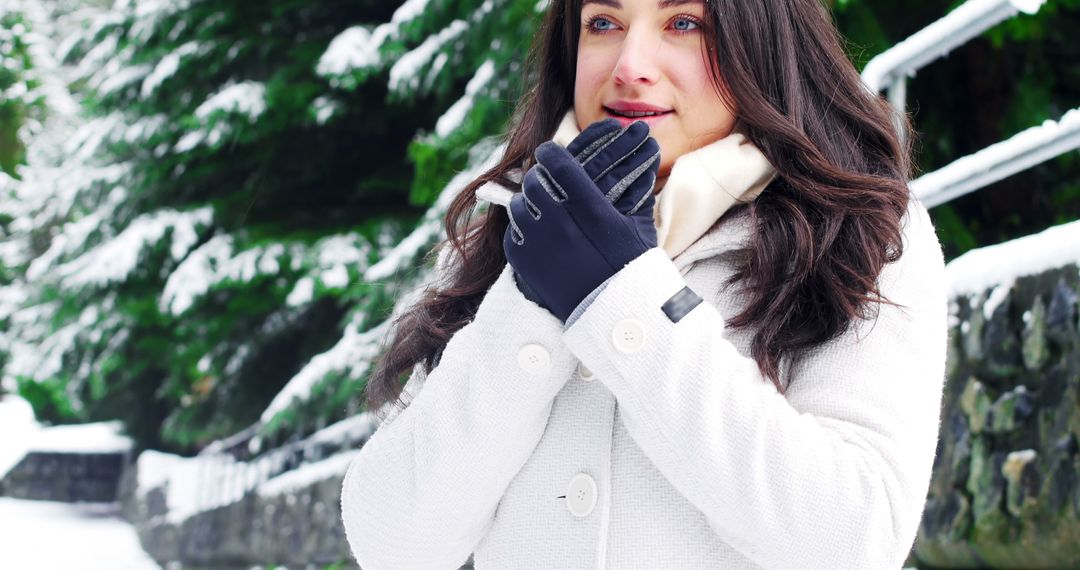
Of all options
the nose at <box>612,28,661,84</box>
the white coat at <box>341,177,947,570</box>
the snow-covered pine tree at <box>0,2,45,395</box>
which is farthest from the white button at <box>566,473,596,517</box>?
the snow-covered pine tree at <box>0,2,45,395</box>

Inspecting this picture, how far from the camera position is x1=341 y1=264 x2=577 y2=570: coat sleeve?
141 centimetres

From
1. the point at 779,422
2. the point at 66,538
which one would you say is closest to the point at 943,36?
the point at 779,422

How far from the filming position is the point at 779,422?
1264 mm

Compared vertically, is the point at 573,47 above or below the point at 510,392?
above

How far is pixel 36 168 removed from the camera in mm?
17328

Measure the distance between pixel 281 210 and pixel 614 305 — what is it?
771cm

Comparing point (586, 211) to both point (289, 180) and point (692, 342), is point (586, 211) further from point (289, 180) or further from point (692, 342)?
point (289, 180)

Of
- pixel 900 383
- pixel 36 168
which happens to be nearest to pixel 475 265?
A: pixel 900 383

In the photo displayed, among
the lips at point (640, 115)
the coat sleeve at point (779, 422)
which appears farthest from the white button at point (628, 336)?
the lips at point (640, 115)

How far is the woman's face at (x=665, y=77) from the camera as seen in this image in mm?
1527

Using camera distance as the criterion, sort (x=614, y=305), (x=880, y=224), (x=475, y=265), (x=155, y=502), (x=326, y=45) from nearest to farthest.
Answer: (x=614, y=305)
(x=880, y=224)
(x=475, y=265)
(x=326, y=45)
(x=155, y=502)

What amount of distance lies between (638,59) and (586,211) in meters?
0.28

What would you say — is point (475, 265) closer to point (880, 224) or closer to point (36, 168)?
point (880, 224)

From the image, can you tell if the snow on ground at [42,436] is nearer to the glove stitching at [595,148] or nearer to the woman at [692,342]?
the woman at [692,342]
